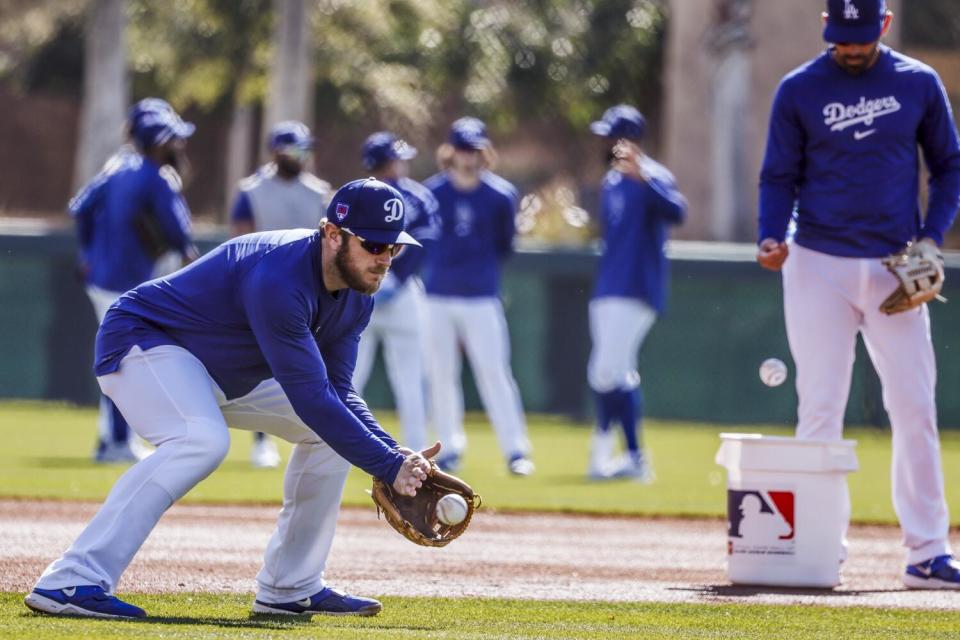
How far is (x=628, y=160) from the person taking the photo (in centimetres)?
1195

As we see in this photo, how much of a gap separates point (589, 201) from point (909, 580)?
74.6 feet

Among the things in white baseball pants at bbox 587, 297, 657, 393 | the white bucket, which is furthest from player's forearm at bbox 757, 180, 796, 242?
white baseball pants at bbox 587, 297, 657, 393

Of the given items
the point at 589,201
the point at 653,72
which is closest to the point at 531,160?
the point at 653,72

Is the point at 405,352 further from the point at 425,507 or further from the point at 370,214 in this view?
the point at 370,214

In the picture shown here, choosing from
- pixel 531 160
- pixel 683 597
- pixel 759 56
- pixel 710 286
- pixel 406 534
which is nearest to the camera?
pixel 406 534

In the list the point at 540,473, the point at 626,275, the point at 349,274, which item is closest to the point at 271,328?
the point at 349,274

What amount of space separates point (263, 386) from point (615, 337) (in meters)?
6.08

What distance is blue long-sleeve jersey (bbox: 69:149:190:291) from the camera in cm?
1220

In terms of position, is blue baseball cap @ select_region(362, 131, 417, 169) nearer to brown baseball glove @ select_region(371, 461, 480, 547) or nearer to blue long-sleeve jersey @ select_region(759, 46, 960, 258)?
A: blue long-sleeve jersey @ select_region(759, 46, 960, 258)

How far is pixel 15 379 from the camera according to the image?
18422mm

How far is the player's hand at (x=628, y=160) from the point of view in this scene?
12.0m

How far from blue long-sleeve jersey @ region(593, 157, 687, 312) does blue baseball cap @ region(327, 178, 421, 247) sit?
6199mm

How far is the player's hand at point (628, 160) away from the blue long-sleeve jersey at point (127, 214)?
2712 mm

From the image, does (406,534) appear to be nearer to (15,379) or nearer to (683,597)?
(683,597)
